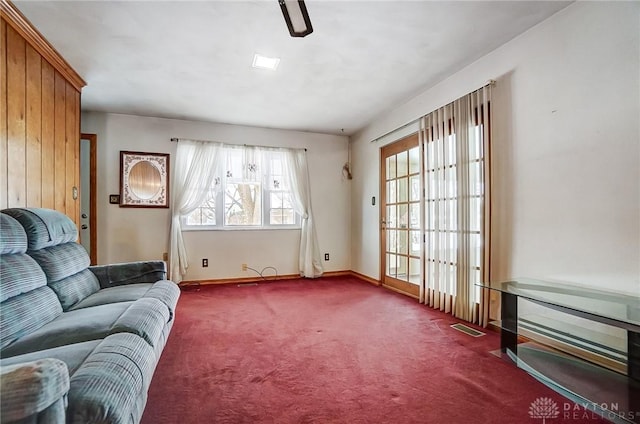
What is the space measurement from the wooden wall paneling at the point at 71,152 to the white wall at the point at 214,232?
3.32ft

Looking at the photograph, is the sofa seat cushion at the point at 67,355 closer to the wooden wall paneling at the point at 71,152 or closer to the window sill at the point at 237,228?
the wooden wall paneling at the point at 71,152

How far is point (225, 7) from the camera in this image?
208 cm

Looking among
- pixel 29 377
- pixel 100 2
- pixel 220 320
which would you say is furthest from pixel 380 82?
pixel 29 377

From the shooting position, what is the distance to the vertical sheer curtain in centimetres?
268

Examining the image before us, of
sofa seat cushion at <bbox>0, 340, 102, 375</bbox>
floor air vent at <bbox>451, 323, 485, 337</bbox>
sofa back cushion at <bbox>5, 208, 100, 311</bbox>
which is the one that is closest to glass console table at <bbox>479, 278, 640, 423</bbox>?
floor air vent at <bbox>451, 323, 485, 337</bbox>

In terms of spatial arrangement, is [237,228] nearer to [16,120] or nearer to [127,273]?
[127,273]

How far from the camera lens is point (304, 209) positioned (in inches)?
194

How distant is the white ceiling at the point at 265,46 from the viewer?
83.4 inches

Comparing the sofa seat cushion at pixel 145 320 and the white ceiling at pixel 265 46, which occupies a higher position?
the white ceiling at pixel 265 46

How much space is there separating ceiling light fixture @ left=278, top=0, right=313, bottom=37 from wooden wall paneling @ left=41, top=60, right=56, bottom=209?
2386 millimetres

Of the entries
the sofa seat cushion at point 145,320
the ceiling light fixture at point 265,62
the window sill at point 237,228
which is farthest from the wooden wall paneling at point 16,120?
the window sill at point 237,228

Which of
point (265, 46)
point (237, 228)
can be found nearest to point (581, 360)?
point (265, 46)

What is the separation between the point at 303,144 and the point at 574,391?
14.2 ft

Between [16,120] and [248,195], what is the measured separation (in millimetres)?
2805
